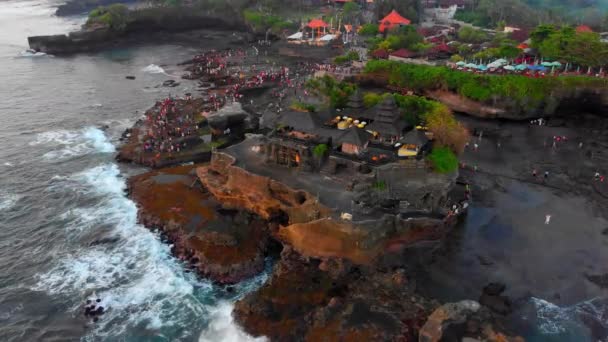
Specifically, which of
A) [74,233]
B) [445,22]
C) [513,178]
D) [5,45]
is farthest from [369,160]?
[5,45]

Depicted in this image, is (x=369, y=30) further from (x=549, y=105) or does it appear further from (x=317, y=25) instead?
(x=549, y=105)

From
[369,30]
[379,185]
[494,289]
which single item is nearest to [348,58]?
[369,30]

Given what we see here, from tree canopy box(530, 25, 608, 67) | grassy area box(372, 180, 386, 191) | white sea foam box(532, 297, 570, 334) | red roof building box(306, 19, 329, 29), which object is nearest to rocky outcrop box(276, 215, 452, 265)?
grassy area box(372, 180, 386, 191)

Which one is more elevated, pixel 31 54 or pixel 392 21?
pixel 392 21

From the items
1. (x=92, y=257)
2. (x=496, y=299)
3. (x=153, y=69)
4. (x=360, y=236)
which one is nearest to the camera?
(x=496, y=299)

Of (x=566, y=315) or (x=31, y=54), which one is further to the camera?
(x=31, y=54)
